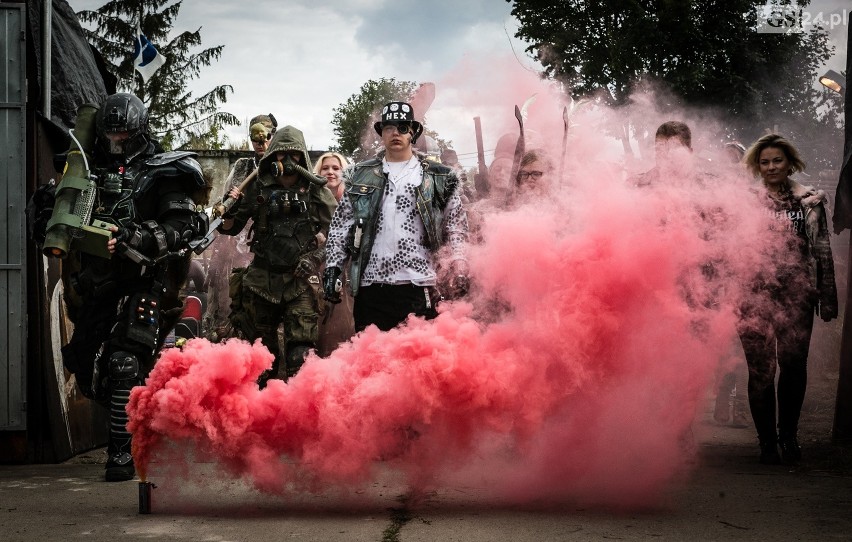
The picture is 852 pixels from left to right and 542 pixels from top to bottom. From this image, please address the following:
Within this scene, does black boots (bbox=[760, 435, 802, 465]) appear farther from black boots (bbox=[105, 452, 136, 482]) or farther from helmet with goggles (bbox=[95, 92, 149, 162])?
helmet with goggles (bbox=[95, 92, 149, 162])

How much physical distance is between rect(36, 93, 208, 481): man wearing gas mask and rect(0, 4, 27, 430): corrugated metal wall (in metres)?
0.70

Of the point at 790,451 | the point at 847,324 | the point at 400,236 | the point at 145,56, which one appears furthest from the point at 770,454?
the point at 145,56

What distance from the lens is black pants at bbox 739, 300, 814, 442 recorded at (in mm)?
6770

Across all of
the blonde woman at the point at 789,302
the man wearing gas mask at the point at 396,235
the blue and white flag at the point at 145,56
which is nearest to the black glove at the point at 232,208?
the man wearing gas mask at the point at 396,235

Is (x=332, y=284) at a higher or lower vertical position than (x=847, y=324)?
higher

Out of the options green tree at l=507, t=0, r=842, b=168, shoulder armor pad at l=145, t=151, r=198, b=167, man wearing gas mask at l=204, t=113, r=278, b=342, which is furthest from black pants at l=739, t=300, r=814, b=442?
green tree at l=507, t=0, r=842, b=168

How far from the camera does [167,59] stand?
33.1m

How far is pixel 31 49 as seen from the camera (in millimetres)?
7176

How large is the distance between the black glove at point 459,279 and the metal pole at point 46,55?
319 centimetres

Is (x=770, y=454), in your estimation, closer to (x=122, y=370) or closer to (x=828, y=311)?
(x=828, y=311)

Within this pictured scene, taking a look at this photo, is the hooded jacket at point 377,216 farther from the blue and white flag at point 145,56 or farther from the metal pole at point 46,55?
the blue and white flag at point 145,56

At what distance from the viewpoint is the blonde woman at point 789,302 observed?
6727mm

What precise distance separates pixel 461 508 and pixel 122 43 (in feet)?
102

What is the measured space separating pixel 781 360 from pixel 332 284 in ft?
9.79
